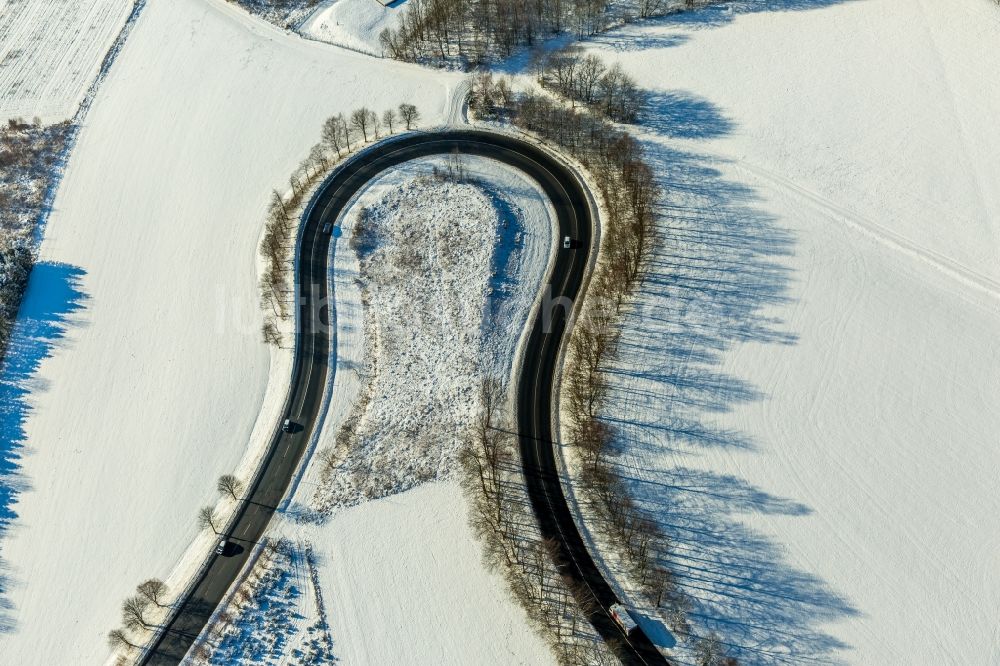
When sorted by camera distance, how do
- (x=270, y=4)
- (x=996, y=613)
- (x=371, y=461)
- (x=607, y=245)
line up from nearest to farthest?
(x=996, y=613)
(x=371, y=461)
(x=607, y=245)
(x=270, y=4)

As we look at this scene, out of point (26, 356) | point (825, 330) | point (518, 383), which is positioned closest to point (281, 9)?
point (26, 356)

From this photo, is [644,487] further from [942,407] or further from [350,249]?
[350,249]

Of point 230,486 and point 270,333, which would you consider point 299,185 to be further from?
point 230,486

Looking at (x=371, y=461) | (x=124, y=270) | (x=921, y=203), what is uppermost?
(x=921, y=203)

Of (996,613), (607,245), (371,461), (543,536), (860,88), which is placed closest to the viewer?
(996,613)

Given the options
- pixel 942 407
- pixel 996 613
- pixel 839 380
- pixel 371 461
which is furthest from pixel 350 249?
pixel 996 613

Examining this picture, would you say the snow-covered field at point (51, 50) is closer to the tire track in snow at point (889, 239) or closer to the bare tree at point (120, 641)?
the bare tree at point (120, 641)
